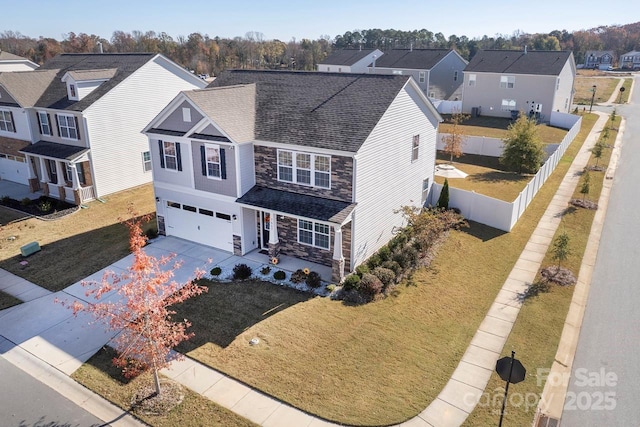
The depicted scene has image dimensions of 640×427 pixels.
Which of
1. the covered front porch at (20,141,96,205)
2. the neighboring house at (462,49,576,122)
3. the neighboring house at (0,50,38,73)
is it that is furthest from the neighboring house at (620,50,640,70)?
the covered front porch at (20,141,96,205)

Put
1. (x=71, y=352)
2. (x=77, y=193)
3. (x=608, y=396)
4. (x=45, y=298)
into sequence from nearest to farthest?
1. (x=608, y=396)
2. (x=71, y=352)
3. (x=45, y=298)
4. (x=77, y=193)

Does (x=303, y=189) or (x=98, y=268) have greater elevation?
(x=303, y=189)

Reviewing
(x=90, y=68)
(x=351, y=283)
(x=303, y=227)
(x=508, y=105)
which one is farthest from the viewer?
(x=508, y=105)

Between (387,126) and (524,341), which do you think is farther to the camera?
(387,126)

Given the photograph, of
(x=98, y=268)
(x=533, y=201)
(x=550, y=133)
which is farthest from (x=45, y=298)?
(x=550, y=133)

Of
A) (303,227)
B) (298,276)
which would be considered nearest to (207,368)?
(298,276)

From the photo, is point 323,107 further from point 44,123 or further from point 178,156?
point 44,123

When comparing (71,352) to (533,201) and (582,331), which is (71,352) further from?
(533,201)
